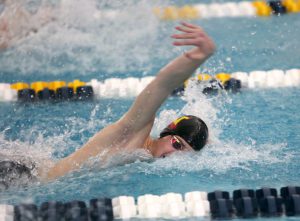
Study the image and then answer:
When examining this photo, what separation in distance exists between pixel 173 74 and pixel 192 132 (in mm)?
422

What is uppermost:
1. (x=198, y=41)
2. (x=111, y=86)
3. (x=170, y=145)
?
(x=111, y=86)

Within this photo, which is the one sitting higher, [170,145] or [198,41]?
[198,41]

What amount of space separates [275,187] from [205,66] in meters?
2.14

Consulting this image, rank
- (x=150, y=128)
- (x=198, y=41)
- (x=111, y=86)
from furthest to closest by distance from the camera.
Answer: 1. (x=111, y=86)
2. (x=150, y=128)
3. (x=198, y=41)

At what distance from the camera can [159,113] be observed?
4.44 m

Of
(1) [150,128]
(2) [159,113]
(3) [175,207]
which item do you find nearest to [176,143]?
A: (1) [150,128]

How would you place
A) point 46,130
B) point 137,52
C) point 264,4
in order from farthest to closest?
point 264,4 → point 137,52 → point 46,130

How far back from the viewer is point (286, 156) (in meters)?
3.67

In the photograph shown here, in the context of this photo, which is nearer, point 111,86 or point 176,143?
point 176,143

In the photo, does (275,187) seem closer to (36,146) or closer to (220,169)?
(220,169)

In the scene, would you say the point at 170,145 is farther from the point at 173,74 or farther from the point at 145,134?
the point at 173,74

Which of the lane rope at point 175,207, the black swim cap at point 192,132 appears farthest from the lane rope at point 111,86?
the lane rope at point 175,207

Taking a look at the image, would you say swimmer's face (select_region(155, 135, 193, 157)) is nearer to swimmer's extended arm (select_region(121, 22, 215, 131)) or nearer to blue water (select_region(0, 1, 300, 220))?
blue water (select_region(0, 1, 300, 220))

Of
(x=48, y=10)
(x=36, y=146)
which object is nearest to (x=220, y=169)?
(x=36, y=146)
